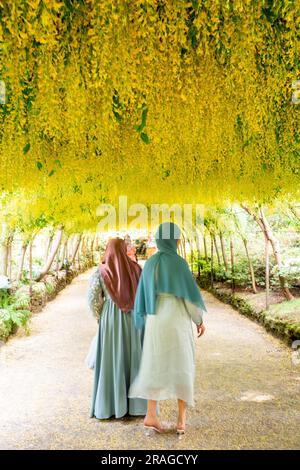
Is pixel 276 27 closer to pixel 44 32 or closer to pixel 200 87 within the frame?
pixel 200 87

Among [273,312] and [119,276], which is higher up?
[119,276]

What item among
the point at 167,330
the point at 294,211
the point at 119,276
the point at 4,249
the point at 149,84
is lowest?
the point at 167,330

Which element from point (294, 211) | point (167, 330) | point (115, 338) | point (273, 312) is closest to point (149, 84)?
point (167, 330)

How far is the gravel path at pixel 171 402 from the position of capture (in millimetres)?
3111

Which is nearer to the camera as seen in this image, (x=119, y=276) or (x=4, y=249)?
(x=119, y=276)

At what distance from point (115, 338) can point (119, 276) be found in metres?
0.48

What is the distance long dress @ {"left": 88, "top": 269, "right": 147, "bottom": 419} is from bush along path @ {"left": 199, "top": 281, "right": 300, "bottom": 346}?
2.80 m

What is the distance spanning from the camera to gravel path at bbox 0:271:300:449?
311 cm

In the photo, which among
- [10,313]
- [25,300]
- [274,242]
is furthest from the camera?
[274,242]

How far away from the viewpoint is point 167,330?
305 cm

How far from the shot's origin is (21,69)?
1.98m

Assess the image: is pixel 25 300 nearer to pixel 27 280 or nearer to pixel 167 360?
pixel 27 280

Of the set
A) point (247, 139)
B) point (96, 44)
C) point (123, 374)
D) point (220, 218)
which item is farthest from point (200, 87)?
point (220, 218)

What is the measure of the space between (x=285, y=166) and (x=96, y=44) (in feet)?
10.3
